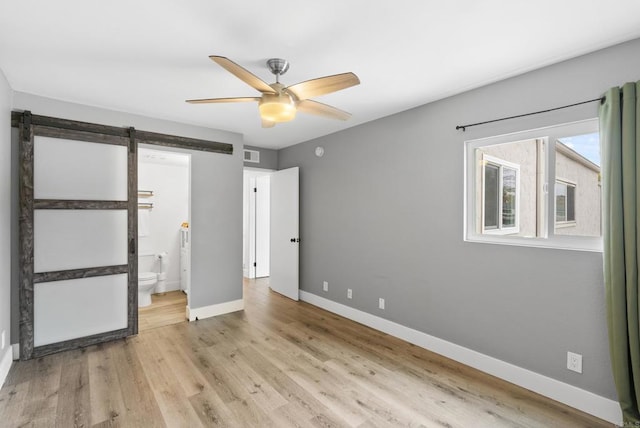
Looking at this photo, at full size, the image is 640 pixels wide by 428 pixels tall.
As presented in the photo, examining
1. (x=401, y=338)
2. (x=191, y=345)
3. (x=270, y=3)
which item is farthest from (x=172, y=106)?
(x=401, y=338)

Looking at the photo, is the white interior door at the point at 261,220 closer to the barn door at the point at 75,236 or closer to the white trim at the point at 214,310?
the white trim at the point at 214,310

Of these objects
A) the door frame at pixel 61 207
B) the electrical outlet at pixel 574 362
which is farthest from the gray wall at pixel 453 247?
the door frame at pixel 61 207

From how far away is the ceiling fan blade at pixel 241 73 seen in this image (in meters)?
1.60

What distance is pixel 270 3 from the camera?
1.67 meters

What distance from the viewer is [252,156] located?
5.12m

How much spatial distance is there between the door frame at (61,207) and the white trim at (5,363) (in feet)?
0.39

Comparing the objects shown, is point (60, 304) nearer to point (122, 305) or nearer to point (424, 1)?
point (122, 305)

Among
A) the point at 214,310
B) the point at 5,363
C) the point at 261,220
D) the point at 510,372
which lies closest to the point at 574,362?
the point at 510,372

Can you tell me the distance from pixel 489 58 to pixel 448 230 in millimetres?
1488

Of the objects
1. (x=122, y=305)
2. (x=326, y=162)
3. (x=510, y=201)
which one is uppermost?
(x=326, y=162)

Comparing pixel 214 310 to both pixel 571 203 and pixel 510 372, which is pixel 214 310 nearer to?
pixel 510 372

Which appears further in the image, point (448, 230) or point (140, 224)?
point (140, 224)

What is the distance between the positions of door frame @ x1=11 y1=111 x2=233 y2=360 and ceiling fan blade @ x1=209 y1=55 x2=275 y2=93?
7.43 ft

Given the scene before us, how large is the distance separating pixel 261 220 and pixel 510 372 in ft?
16.2
